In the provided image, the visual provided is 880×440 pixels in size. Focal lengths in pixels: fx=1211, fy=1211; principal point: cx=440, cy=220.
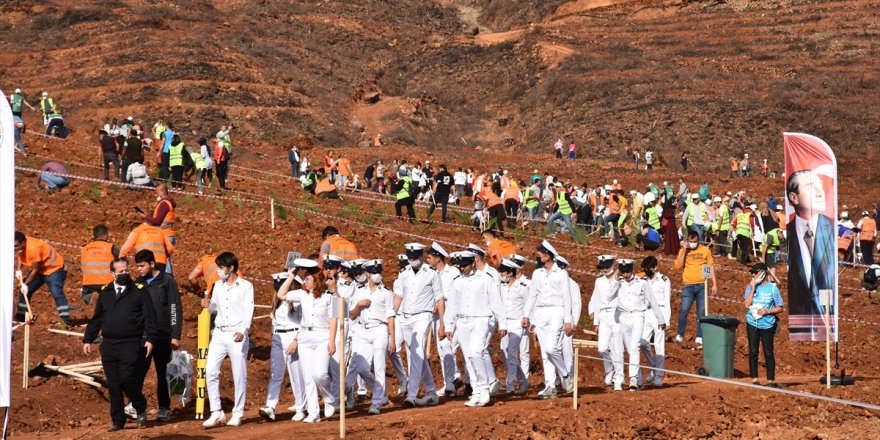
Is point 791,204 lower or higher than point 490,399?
higher

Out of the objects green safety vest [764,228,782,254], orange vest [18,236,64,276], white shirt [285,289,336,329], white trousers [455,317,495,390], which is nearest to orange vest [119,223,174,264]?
orange vest [18,236,64,276]

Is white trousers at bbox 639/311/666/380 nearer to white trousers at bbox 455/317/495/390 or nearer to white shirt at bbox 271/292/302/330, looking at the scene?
white trousers at bbox 455/317/495/390

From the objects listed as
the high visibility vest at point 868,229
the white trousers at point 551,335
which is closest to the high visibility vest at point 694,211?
the high visibility vest at point 868,229

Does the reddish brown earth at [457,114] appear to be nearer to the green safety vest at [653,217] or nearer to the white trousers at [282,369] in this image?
the white trousers at [282,369]

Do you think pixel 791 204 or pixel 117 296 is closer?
pixel 117 296

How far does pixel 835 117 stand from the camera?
61.3 meters

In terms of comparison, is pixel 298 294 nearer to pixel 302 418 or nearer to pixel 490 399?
pixel 302 418


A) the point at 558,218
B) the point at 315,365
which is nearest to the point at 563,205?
the point at 558,218

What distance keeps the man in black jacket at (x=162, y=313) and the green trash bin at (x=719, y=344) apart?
315 inches

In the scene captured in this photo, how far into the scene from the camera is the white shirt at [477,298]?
15.5 meters

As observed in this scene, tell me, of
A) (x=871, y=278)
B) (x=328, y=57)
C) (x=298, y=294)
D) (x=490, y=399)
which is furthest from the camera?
(x=328, y=57)

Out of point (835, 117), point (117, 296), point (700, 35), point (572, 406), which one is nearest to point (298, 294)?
point (117, 296)

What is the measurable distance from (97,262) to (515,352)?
6.16m

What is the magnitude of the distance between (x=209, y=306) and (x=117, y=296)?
125 cm
